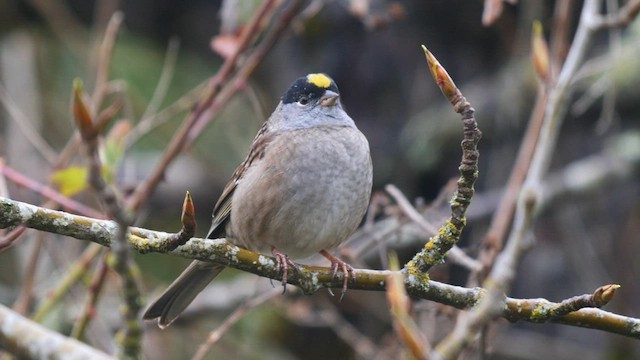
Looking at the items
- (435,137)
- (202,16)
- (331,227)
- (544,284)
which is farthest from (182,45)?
(331,227)

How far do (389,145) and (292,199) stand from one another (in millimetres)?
2724

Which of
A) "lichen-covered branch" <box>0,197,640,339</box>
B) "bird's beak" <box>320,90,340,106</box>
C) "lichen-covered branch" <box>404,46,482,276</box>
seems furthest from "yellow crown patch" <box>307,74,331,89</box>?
"lichen-covered branch" <box>404,46,482,276</box>

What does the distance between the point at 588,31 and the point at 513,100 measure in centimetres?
234

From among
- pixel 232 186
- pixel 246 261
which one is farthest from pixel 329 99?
pixel 246 261

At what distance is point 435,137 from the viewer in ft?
19.8

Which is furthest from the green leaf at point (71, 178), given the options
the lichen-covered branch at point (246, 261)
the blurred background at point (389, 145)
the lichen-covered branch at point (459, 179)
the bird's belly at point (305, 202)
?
the blurred background at point (389, 145)

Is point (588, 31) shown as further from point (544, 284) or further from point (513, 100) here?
point (544, 284)

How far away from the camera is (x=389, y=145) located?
6.24m

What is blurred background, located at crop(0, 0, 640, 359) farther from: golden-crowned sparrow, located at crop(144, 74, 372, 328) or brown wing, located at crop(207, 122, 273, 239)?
golden-crowned sparrow, located at crop(144, 74, 372, 328)

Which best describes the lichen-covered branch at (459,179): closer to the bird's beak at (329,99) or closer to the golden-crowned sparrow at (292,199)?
the golden-crowned sparrow at (292,199)

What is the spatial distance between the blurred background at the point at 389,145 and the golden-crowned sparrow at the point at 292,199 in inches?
56.2

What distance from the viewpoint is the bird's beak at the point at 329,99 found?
4.09 metres

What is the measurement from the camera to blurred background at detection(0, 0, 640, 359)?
5535mm

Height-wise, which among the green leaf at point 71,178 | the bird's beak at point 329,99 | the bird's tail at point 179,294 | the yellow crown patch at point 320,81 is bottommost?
the bird's tail at point 179,294
